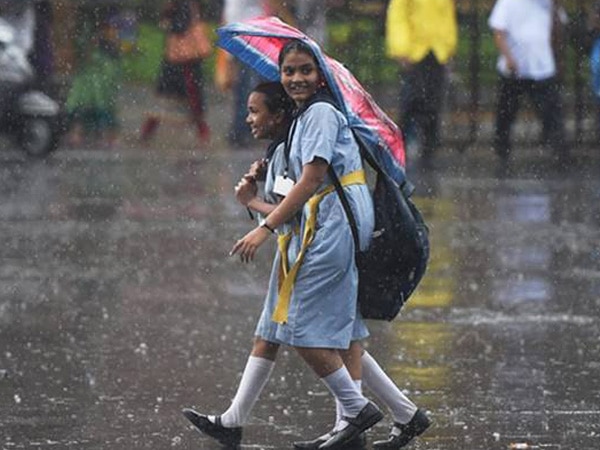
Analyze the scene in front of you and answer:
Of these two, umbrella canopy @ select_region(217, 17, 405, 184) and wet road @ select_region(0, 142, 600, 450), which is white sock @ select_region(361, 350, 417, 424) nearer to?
wet road @ select_region(0, 142, 600, 450)

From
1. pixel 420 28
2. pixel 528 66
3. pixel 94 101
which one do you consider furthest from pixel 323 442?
pixel 94 101

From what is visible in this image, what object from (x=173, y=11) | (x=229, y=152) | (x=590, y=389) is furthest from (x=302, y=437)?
(x=173, y=11)

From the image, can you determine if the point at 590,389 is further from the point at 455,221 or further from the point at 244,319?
the point at 455,221

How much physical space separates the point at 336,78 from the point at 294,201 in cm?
50

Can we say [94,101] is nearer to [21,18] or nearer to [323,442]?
Result: [21,18]

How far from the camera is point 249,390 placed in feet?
24.9

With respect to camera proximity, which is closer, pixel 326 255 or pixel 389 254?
pixel 326 255

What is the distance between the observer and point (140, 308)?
1133 centimetres

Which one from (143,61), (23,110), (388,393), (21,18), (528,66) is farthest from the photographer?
(143,61)

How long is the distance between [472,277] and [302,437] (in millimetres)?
4853

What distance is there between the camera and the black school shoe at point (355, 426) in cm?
748

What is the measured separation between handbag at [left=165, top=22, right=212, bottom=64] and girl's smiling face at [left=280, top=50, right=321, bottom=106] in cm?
1723

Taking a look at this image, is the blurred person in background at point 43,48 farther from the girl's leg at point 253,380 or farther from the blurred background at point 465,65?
the girl's leg at point 253,380

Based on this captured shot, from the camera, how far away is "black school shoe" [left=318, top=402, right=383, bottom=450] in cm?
748
